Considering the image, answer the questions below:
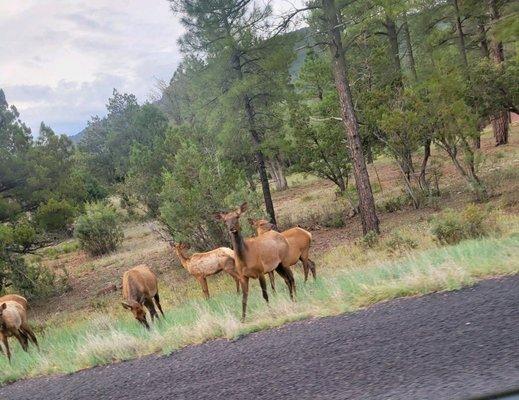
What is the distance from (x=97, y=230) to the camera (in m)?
30.7

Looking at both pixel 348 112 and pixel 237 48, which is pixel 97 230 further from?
pixel 348 112

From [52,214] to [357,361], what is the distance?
1664 cm

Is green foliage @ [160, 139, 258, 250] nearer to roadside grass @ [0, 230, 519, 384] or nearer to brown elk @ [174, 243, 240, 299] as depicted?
brown elk @ [174, 243, 240, 299]

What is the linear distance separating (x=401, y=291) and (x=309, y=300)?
1438 mm

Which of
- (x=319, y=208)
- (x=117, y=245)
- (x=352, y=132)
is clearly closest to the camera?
(x=352, y=132)

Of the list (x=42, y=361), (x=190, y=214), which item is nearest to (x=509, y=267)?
(x=42, y=361)

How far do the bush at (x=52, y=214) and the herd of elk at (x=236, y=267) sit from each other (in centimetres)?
604

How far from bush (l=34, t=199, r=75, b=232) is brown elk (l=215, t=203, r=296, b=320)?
12.1 m

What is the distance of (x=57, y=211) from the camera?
1898cm

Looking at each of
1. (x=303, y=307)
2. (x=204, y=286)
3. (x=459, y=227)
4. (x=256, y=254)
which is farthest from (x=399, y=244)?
(x=303, y=307)

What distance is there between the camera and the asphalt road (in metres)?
3.91

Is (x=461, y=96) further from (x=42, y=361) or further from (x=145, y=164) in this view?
(x=145, y=164)

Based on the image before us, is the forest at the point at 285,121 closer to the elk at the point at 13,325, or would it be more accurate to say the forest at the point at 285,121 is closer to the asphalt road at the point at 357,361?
the elk at the point at 13,325

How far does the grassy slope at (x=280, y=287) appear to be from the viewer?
6.34 meters
